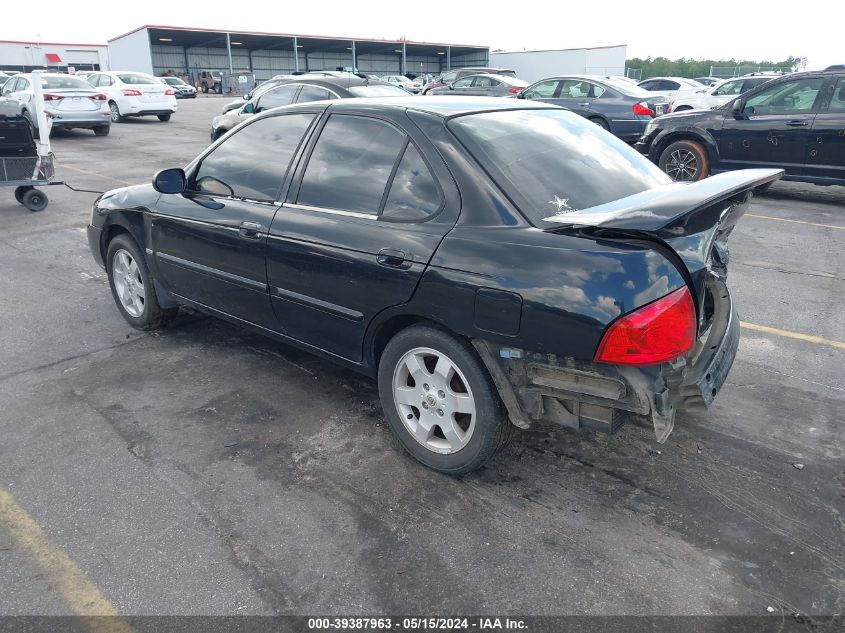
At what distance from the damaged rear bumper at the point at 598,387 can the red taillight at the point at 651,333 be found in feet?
0.20

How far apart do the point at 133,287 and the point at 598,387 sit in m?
3.75

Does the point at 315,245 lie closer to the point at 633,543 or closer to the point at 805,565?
the point at 633,543

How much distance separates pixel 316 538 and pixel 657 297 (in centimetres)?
170

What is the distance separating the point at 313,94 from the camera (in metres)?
12.5

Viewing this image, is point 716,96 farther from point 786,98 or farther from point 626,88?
point 786,98

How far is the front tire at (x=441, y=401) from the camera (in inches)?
120

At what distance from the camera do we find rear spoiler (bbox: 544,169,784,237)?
2643 millimetres

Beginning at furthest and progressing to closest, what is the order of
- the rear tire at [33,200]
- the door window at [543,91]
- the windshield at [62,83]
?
the windshield at [62,83] < the door window at [543,91] < the rear tire at [33,200]

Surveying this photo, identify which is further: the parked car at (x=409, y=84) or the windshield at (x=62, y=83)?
the parked car at (x=409, y=84)

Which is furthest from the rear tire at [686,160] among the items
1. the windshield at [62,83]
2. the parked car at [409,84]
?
the parked car at [409,84]

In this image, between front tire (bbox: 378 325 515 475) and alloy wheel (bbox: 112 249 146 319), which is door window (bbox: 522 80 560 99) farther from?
front tire (bbox: 378 325 515 475)

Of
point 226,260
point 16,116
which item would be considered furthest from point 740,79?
point 226,260

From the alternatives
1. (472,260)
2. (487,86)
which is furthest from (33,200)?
(487,86)

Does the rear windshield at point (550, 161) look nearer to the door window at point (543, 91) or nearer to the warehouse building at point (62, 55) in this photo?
the door window at point (543, 91)
